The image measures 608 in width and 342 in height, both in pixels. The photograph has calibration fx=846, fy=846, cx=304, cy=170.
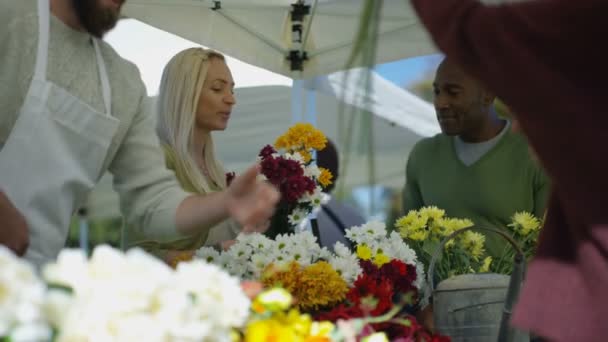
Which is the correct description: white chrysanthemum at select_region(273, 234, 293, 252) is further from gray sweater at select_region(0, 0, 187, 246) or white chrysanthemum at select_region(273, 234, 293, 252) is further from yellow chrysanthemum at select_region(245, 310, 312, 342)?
yellow chrysanthemum at select_region(245, 310, 312, 342)

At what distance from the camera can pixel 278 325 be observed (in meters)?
0.93

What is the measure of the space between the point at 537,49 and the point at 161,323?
562 mm

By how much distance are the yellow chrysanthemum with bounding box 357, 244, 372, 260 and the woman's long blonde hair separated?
2.39 ft

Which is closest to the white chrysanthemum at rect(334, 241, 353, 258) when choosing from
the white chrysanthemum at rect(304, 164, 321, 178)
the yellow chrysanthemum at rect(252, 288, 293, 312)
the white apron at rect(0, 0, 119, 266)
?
the white chrysanthemum at rect(304, 164, 321, 178)

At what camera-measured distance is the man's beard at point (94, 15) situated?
1.65m

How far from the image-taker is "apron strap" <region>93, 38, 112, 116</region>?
1674mm

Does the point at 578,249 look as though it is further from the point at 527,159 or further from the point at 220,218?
the point at 527,159

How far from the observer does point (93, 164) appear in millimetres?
1654

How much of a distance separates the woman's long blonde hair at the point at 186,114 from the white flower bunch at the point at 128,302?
178 centimetres

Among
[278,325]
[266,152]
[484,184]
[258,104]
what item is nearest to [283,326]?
[278,325]

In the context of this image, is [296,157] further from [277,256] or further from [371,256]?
[277,256]

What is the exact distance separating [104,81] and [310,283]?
0.58 m

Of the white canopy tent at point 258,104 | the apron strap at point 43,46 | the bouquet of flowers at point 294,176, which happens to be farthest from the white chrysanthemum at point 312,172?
the white canopy tent at point 258,104

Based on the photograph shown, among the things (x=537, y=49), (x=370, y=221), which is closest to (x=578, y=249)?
(x=537, y=49)
